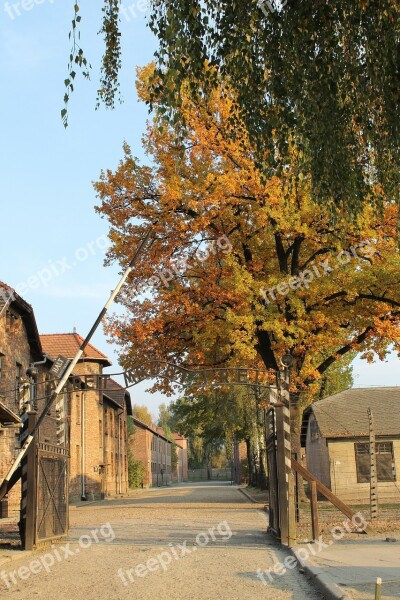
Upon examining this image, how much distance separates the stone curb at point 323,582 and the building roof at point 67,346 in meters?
37.3

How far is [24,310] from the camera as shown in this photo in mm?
31562

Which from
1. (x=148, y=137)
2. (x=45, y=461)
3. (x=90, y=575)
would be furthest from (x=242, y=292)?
(x=90, y=575)

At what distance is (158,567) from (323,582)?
11.5 feet

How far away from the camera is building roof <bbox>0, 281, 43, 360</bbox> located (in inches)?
1105

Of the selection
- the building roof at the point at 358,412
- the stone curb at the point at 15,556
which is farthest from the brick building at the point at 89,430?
the stone curb at the point at 15,556

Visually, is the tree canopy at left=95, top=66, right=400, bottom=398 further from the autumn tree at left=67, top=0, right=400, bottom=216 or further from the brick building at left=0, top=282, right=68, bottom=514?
the autumn tree at left=67, top=0, right=400, bottom=216

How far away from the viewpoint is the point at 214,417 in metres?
43.4

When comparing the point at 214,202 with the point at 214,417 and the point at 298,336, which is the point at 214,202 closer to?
the point at 298,336

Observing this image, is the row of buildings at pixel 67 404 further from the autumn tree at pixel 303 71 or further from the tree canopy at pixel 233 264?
the autumn tree at pixel 303 71

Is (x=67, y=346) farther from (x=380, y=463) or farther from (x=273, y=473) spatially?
(x=273, y=473)

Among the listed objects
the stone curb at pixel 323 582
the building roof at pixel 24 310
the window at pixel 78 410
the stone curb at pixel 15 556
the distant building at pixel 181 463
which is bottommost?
the distant building at pixel 181 463

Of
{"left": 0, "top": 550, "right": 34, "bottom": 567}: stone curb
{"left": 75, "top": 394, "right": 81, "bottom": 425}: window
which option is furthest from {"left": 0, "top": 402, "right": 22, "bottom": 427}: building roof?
{"left": 75, "top": 394, "right": 81, "bottom": 425}: window

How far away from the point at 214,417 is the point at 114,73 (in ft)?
118

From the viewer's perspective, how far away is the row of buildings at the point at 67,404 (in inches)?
821
